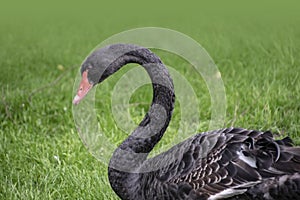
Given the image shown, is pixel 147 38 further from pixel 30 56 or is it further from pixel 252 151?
pixel 252 151

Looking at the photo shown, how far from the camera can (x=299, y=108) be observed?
4340mm

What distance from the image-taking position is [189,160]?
2758mm

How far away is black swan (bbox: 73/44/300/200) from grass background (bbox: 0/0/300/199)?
1.53 feet

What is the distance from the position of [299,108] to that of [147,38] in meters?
2.84

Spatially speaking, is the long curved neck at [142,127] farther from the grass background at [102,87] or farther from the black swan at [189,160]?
the grass background at [102,87]

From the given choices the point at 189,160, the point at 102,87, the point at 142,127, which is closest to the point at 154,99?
the point at 142,127

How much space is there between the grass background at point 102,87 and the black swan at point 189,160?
0.47 metres

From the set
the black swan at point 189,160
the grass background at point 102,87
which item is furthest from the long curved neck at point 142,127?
the grass background at point 102,87

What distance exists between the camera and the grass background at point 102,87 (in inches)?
148

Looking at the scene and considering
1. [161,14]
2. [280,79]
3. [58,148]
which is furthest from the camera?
[161,14]

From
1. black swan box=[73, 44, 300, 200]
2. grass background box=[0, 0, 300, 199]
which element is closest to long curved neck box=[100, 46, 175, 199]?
black swan box=[73, 44, 300, 200]

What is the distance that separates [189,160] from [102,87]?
2.71m

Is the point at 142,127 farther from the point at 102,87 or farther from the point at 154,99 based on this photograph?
the point at 102,87

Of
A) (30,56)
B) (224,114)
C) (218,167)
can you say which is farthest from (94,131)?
(30,56)
